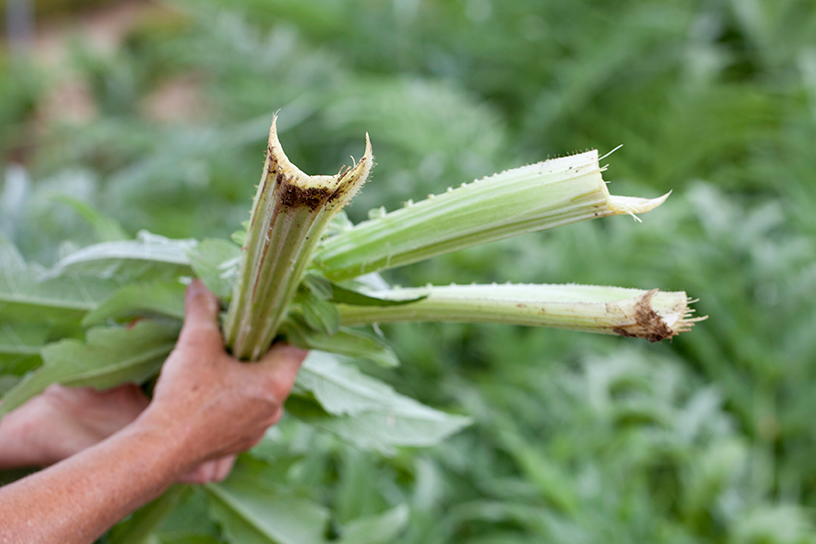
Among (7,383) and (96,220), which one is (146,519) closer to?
(7,383)

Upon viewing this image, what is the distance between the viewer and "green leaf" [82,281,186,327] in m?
0.43

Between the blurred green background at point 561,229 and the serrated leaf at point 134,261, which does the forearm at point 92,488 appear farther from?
the blurred green background at point 561,229

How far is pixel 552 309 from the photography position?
347mm

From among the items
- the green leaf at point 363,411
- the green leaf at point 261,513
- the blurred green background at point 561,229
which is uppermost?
the blurred green background at point 561,229

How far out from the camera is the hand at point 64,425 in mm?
428

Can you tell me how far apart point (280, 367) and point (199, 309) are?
7 cm

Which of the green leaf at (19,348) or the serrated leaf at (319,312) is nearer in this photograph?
the serrated leaf at (319,312)

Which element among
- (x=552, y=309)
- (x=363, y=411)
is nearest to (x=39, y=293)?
(x=363, y=411)

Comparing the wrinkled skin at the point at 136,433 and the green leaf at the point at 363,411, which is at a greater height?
the green leaf at the point at 363,411

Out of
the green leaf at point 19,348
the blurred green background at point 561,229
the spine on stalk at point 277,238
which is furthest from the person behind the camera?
the blurred green background at point 561,229

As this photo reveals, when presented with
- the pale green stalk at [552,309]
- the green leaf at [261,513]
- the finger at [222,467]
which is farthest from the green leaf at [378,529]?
the pale green stalk at [552,309]

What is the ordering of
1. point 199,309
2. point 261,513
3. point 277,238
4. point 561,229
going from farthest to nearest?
point 561,229 < point 261,513 < point 199,309 < point 277,238

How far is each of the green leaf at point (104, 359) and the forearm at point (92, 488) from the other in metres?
0.08

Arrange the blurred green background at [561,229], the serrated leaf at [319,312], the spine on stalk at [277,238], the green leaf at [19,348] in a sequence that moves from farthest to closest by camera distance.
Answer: the blurred green background at [561,229] → the green leaf at [19,348] → the serrated leaf at [319,312] → the spine on stalk at [277,238]
